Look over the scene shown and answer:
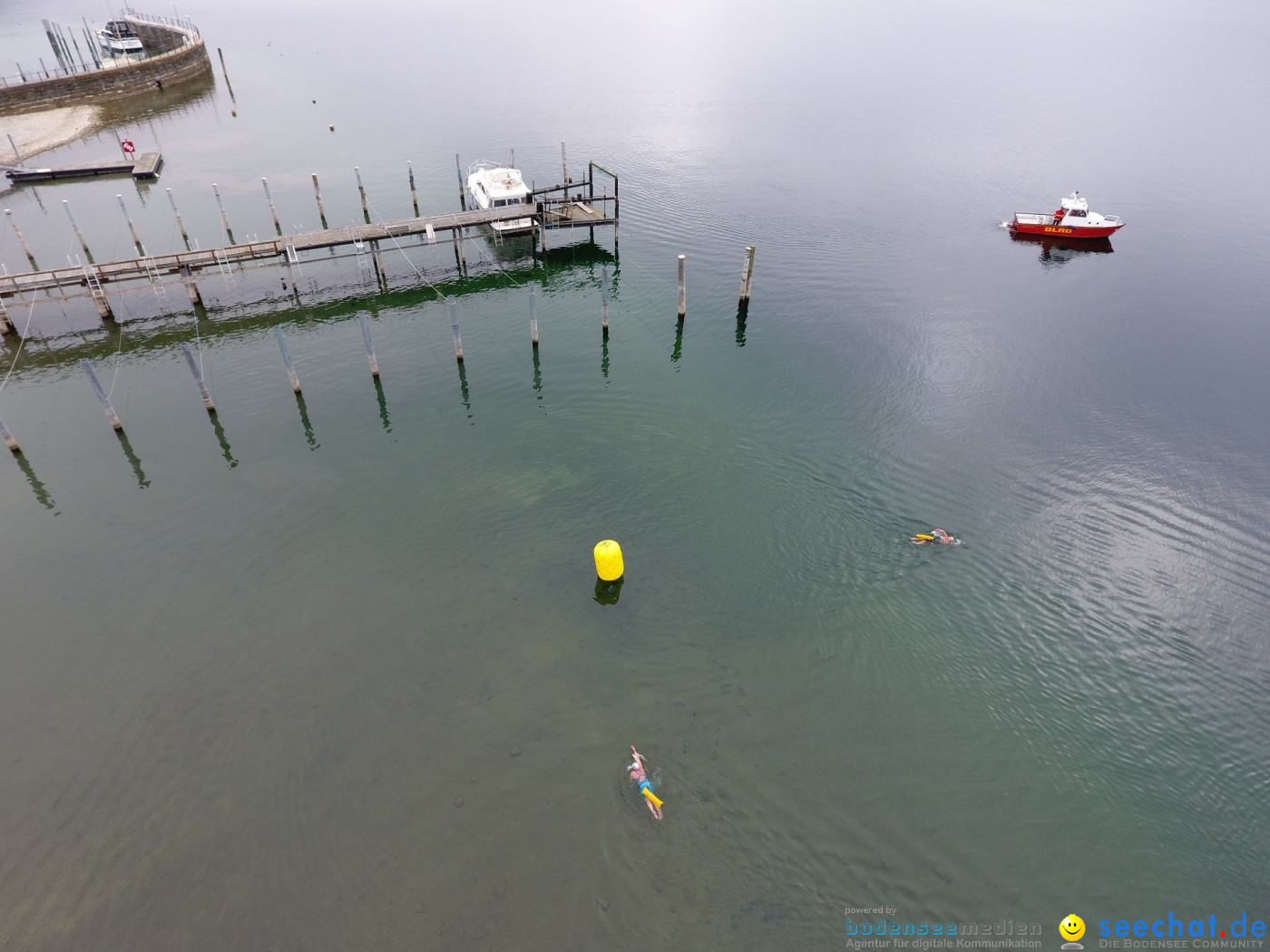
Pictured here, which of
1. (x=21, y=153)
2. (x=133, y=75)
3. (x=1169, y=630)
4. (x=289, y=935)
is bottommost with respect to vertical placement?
(x=289, y=935)

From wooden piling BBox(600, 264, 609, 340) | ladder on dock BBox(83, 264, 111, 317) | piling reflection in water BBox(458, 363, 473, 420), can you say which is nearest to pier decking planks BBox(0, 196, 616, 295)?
ladder on dock BBox(83, 264, 111, 317)

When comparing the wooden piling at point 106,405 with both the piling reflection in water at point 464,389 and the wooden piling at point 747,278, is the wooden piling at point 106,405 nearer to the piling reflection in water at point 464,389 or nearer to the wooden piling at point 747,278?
the piling reflection in water at point 464,389

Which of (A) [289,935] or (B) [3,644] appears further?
(B) [3,644]

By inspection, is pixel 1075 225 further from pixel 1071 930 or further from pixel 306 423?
pixel 306 423

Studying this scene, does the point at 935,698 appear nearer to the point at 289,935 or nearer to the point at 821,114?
the point at 289,935

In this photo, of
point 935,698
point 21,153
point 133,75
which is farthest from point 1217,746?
point 133,75

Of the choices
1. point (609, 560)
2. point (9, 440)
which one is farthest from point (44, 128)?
point (609, 560)
